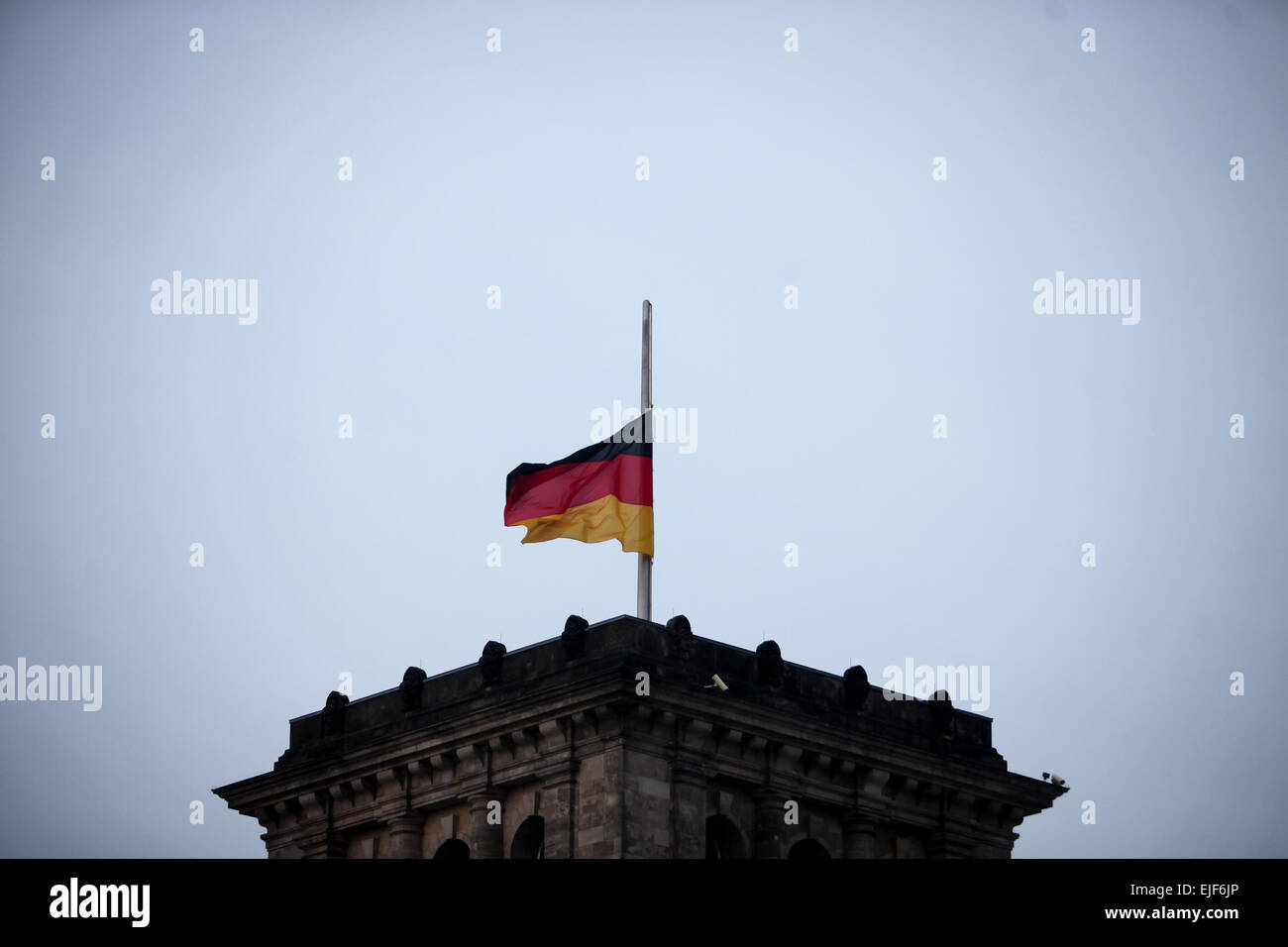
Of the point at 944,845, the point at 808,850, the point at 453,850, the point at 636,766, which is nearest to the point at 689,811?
the point at 636,766

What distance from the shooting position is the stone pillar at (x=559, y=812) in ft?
192

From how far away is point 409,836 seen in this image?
62812 mm

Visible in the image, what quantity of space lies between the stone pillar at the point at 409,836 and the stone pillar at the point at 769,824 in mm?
8776

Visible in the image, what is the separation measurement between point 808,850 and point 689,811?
4.57 meters

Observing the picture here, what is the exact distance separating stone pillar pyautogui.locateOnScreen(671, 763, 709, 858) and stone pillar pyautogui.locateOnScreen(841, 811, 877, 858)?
4.77m

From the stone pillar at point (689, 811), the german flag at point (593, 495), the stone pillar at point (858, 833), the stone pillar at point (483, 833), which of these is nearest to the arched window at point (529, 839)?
the stone pillar at point (483, 833)

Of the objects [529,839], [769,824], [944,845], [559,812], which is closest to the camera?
[559,812]

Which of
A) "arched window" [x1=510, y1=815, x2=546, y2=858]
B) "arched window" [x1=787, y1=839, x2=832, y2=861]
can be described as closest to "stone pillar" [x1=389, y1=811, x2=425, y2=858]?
"arched window" [x1=510, y1=815, x2=546, y2=858]

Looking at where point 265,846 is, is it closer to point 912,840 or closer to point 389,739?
point 389,739

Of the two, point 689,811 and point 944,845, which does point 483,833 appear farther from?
point 944,845

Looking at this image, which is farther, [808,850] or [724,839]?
[808,850]

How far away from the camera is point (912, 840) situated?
6462 centimetres

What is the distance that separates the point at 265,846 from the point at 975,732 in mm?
19941
